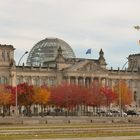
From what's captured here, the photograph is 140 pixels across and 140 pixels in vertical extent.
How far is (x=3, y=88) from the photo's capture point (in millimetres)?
147625

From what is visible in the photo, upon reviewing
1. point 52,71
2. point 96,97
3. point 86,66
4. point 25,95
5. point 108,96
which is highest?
point 86,66

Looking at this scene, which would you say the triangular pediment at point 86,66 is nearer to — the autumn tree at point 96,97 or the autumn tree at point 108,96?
the autumn tree at point 108,96

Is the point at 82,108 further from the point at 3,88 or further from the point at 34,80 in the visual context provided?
the point at 3,88

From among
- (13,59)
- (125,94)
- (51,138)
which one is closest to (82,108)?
(125,94)

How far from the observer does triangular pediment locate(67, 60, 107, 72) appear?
632ft

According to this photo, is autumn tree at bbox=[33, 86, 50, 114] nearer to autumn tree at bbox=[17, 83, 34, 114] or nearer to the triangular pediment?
autumn tree at bbox=[17, 83, 34, 114]

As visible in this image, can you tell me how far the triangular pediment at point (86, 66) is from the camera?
193 m

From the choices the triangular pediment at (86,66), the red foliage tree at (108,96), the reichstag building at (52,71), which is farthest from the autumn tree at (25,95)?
the triangular pediment at (86,66)

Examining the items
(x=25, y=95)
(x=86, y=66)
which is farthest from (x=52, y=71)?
(x=25, y=95)

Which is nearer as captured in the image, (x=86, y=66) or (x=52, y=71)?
(x=52, y=71)

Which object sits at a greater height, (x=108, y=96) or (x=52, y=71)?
(x=52, y=71)

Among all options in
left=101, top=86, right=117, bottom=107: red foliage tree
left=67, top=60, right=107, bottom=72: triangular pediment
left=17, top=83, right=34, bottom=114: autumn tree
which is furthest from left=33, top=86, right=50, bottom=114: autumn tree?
left=67, top=60, right=107, bottom=72: triangular pediment

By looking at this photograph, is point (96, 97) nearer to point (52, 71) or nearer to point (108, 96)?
point (108, 96)

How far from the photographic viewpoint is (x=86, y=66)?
195 meters
